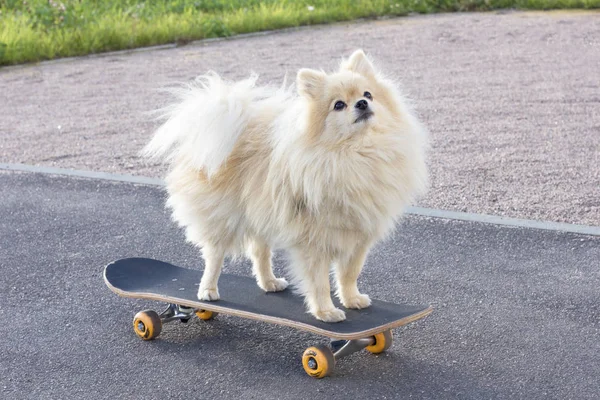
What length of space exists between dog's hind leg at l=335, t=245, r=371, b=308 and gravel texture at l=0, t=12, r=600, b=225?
210cm

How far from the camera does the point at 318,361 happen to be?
3.73 metres

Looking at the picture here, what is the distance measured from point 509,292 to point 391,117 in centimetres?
147

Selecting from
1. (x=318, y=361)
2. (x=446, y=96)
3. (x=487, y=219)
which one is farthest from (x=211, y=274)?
(x=446, y=96)

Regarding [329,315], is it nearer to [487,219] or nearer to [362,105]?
[362,105]

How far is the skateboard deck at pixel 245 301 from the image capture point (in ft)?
12.5

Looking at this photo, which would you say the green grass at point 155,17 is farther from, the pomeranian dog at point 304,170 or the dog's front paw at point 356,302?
the dog's front paw at point 356,302

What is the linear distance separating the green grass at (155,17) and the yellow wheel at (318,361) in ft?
33.7

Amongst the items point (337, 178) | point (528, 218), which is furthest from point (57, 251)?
point (528, 218)

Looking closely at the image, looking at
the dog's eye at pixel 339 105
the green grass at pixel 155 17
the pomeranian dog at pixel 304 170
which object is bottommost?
the green grass at pixel 155 17

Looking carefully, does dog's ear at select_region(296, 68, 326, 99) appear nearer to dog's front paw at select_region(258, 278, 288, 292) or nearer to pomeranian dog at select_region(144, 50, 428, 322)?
pomeranian dog at select_region(144, 50, 428, 322)

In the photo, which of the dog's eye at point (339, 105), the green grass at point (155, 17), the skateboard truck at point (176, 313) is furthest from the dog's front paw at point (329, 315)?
the green grass at point (155, 17)

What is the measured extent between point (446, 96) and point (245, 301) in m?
6.10

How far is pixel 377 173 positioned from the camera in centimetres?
370

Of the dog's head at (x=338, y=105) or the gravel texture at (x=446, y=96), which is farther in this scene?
the gravel texture at (x=446, y=96)
